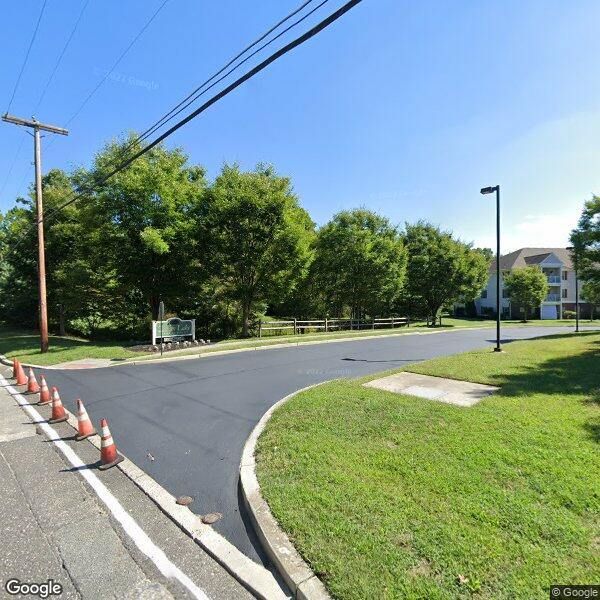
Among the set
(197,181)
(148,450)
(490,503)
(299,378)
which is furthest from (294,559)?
(197,181)

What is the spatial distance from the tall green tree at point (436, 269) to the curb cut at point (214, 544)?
107 feet

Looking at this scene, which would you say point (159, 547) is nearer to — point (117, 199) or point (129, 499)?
point (129, 499)

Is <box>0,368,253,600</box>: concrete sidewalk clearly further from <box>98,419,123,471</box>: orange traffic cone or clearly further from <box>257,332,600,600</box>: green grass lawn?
<box>257,332,600,600</box>: green grass lawn

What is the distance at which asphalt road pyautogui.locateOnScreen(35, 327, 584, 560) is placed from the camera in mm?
4258

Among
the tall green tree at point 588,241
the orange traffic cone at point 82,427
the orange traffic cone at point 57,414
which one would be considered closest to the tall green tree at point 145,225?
the orange traffic cone at point 57,414

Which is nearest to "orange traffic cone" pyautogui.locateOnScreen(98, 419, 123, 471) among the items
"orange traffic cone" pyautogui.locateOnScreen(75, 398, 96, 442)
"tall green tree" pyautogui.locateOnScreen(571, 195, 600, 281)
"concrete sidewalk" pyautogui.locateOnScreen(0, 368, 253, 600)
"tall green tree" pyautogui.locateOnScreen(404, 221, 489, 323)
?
"concrete sidewalk" pyautogui.locateOnScreen(0, 368, 253, 600)

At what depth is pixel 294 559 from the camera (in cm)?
286

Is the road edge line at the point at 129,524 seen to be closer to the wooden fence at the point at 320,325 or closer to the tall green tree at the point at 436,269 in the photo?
the wooden fence at the point at 320,325

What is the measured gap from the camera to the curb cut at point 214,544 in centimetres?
271

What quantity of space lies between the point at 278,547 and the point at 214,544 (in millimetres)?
639

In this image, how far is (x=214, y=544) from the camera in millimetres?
3182

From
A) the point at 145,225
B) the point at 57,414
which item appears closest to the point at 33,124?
the point at 145,225

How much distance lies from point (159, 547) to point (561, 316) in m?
56.7

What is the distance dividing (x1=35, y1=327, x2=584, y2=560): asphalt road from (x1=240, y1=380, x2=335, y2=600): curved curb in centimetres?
14
